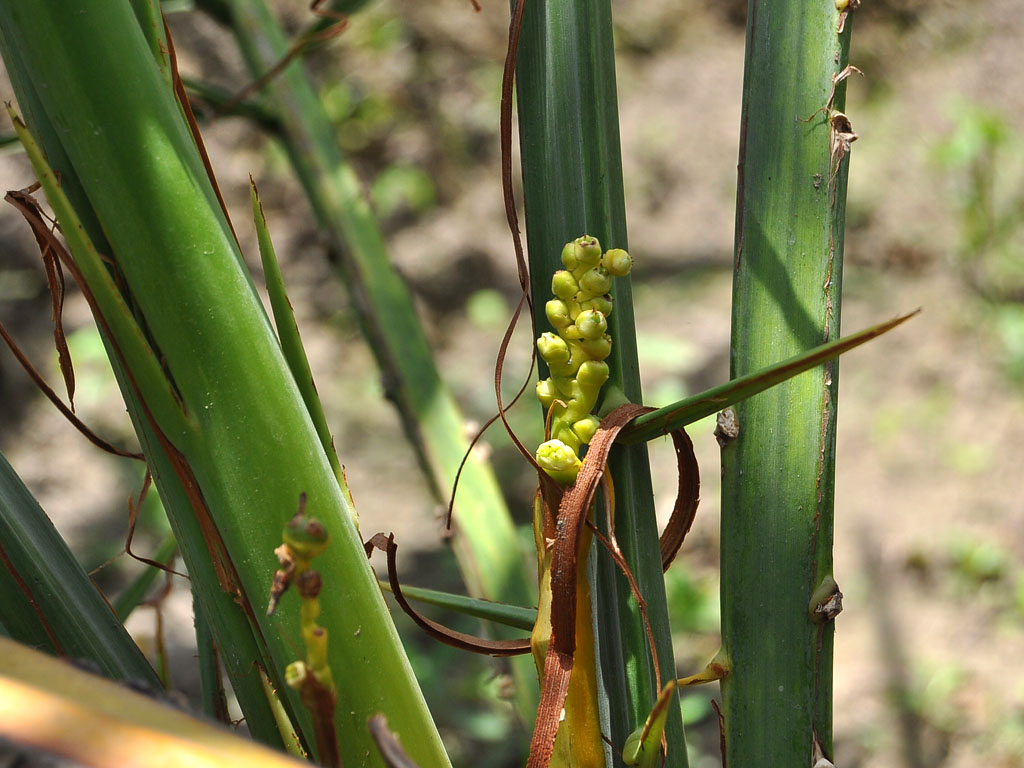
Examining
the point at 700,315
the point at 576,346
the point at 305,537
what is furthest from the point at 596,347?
the point at 700,315

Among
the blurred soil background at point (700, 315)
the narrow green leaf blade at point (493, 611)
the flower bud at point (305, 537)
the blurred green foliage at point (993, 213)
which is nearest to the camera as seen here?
the flower bud at point (305, 537)

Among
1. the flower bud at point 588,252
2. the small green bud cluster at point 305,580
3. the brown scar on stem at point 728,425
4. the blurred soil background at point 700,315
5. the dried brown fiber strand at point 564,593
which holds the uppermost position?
the blurred soil background at point 700,315

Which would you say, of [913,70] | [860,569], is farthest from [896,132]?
[860,569]

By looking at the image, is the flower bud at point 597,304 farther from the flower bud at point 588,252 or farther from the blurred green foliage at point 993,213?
the blurred green foliage at point 993,213

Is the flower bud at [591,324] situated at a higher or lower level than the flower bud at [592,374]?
higher

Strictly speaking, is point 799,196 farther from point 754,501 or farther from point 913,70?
point 913,70

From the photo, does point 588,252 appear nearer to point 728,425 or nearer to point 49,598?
point 728,425

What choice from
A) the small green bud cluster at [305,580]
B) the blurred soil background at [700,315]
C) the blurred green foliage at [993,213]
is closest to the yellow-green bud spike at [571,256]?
the small green bud cluster at [305,580]
